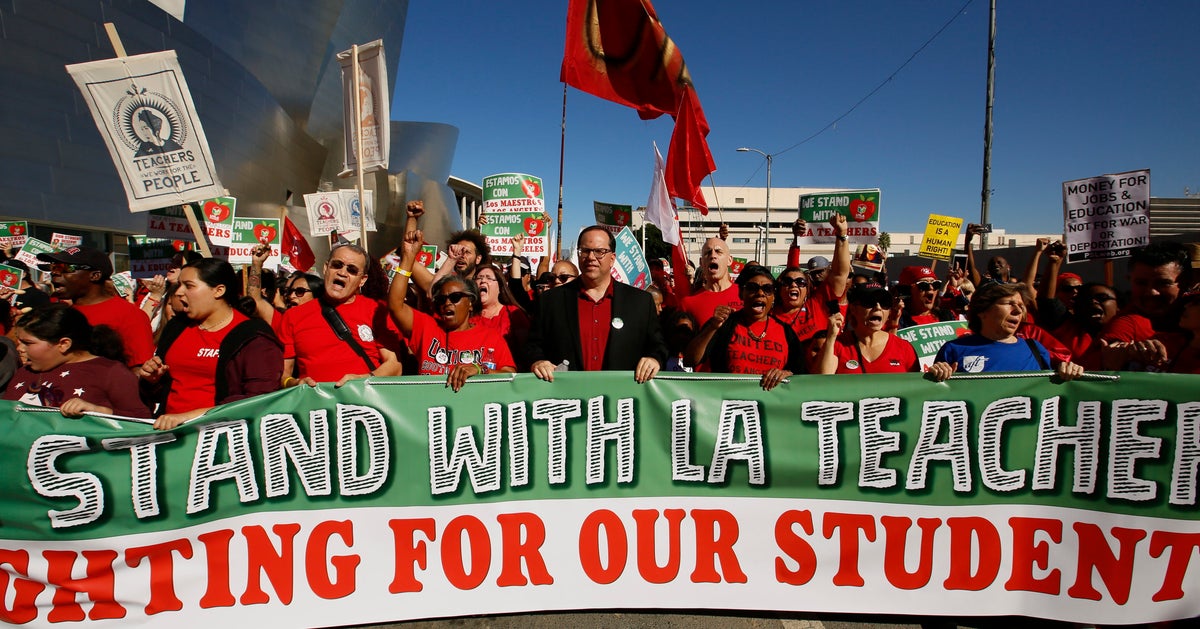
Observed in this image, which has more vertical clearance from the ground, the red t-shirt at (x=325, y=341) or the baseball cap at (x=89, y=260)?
the baseball cap at (x=89, y=260)

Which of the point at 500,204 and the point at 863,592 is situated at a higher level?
the point at 500,204

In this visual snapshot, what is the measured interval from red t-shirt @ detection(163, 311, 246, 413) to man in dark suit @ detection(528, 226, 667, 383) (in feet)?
5.44

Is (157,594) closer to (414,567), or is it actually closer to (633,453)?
(414,567)

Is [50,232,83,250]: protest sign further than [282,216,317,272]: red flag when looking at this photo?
Yes

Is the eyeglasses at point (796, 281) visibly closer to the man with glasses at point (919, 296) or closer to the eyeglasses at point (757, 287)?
the eyeglasses at point (757, 287)

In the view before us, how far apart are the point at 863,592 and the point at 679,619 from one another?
35.1 inches

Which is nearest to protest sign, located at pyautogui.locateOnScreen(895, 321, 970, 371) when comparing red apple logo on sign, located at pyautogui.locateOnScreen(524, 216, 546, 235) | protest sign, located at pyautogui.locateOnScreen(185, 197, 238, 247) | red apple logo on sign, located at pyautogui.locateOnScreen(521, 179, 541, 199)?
red apple logo on sign, located at pyautogui.locateOnScreen(524, 216, 546, 235)

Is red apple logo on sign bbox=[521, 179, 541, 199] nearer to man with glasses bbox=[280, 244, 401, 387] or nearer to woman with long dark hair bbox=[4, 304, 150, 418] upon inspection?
man with glasses bbox=[280, 244, 401, 387]

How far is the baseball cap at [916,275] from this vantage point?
16.6ft

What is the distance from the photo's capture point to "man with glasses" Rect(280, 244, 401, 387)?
3359 mm

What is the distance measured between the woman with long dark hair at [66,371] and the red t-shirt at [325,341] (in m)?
0.76

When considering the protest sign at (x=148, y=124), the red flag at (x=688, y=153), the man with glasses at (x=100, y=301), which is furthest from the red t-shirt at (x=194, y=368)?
the red flag at (x=688, y=153)

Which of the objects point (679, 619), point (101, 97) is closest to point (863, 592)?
point (679, 619)

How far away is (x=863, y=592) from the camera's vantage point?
9.20 feet
